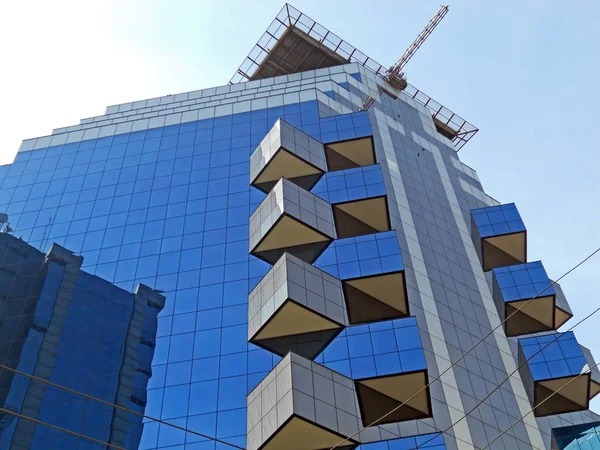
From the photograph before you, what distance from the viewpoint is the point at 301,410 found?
2920 centimetres

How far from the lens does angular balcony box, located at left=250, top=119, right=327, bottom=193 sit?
42.6 m

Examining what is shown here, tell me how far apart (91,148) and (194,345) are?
2141cm

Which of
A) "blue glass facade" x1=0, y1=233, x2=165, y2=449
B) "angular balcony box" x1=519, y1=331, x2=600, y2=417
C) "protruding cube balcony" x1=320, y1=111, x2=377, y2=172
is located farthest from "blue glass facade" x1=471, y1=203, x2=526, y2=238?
"blue glass facade" x1=0, y1=233, x2=165, y2=449

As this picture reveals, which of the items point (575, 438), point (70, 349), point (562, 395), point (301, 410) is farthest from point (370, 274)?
point (70, 349)

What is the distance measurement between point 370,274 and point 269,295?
533cm

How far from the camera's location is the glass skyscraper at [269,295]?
32438 millimetres

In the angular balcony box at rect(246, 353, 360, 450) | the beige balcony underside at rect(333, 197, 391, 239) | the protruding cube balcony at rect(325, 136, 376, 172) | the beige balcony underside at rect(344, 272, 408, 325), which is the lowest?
the angular balcony box at rect(246, 353, 360, 450)

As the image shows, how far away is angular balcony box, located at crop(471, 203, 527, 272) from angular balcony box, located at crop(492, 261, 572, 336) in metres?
2.72

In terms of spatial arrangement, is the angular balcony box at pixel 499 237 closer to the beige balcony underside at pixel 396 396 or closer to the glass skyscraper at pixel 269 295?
the glass skyscraper at pixel 269 295

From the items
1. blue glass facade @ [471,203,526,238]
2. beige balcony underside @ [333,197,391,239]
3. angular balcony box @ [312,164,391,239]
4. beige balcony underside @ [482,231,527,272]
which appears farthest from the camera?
beige balcony underside @ [482,231,527,272]

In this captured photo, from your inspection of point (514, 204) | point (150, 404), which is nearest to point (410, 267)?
point (514, 204)

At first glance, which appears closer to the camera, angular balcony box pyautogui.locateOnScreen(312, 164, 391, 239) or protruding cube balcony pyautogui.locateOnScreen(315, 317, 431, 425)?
protruding cube balcony pyautogui.locateOnScreen(315, 317, 431, 425)

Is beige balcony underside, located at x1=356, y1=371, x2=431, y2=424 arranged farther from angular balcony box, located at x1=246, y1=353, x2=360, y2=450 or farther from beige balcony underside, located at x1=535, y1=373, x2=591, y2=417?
beige balcony underside, located at x1=535, y1=373, x2=591, y2=417

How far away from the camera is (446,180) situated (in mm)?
52906
